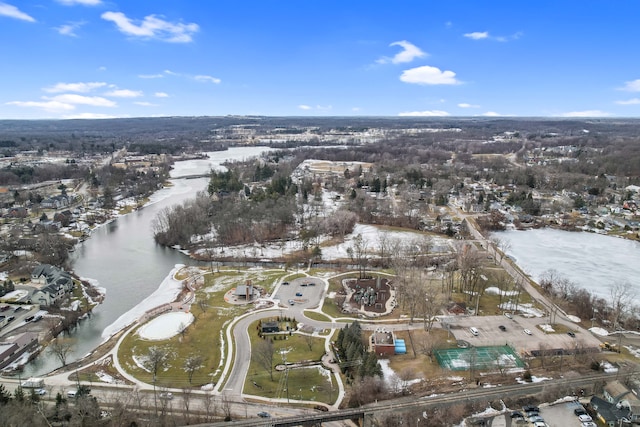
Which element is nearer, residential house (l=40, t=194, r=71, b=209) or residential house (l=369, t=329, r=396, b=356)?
residential house (l=369, t=329, r=396, b=356)

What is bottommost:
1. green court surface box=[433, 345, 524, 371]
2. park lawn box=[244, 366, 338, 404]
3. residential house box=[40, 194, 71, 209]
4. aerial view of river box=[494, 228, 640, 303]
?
aerial view of river box=[494, 228, 640, 303]

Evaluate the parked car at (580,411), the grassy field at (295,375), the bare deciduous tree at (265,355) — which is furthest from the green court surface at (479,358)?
the bare deciduous tree at (265,355)

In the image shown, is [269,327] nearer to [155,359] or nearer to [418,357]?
[155,359]

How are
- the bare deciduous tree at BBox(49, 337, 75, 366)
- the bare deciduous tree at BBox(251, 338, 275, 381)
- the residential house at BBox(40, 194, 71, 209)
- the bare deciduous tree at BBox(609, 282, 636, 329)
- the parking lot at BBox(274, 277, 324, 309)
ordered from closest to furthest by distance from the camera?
the bare deciduous tree at BBox(251, 338, 275, 381) < the bare deciduous tree at BBox(49, 337, 75, 366) < the bare deciduous tree at BBox(609, 282, 636, 329) < the parking lot at BBox(274, 277, 324, 309) < the residential house at BBox(40, 194, 71, 209)

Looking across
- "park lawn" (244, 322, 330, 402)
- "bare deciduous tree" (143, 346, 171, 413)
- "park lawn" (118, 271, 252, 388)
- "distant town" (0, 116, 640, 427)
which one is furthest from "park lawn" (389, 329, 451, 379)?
"bare deciduous tree" (143, 346, 171, 413)

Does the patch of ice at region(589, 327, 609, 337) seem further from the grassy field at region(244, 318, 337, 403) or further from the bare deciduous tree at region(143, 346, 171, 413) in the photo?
the bare deciduous tree at region(143, 346, 171, 413)

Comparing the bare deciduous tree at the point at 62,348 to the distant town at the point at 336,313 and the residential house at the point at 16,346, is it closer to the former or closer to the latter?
the distant town at the point at 336,313

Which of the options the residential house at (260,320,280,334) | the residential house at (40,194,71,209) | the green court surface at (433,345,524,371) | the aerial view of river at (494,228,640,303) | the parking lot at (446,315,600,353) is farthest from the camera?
the residential house at (40,194,71,209)

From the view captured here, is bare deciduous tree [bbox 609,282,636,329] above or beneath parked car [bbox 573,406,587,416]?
beneath
